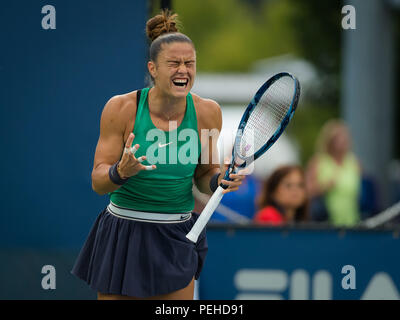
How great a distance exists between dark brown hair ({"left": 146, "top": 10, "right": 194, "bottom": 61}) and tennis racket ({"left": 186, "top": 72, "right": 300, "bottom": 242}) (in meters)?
0.47

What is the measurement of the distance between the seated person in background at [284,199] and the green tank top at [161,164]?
217cm

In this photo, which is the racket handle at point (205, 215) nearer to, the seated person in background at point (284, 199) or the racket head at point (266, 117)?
the racket head at point (266, 117)

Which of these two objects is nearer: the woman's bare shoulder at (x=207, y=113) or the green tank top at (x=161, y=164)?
the green tank top at (x=161, y=164)

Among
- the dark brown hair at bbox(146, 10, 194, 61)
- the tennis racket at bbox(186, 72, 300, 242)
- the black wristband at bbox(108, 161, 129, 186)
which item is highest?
the dark brown hair at bbox(146, 10, 194, 61)

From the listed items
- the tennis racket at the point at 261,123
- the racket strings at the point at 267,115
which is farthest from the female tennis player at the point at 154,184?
the racket strings at the point at 267,115

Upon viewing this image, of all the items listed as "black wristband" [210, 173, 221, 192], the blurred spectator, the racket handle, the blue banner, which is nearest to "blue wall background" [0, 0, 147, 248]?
the blue banner

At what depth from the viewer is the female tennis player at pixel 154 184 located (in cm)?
366

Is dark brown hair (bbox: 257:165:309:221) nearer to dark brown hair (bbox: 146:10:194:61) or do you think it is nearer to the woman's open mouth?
dark brown hair (bbox: 146:10:194:61)

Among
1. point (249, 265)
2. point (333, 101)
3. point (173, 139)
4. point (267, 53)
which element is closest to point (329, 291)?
point (249, 265)

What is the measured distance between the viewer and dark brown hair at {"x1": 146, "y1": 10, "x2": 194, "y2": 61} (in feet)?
12.1

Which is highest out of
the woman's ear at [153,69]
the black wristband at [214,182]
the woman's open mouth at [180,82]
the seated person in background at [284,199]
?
the woman's ear at [153,69]

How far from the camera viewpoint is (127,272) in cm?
367

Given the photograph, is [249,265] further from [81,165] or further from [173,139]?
[173,139]
